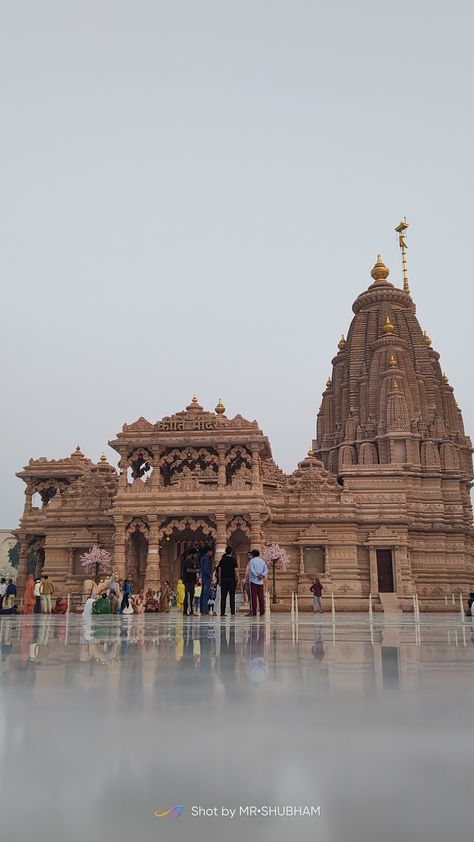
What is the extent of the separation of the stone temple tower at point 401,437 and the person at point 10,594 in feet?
60.6

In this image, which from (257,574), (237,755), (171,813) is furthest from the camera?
(257,574)

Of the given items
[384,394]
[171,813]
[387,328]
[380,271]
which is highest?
[380,271]

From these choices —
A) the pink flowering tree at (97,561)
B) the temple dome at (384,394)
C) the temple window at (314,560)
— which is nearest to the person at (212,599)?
the pink flowering tree at (97,561)

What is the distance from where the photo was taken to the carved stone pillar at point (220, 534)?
3086 cm

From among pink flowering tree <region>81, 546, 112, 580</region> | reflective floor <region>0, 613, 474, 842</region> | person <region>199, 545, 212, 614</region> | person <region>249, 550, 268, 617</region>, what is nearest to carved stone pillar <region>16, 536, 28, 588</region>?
pink flowering tree <region>81, 546, 112, 580</region>

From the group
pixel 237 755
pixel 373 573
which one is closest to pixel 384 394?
pixel 373 573

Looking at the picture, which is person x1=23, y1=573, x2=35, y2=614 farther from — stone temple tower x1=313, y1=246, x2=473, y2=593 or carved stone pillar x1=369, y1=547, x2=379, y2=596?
stone temple tower x1=313, y1=246, x2=473, y2=593

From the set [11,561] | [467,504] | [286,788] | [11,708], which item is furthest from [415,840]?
[11,561]

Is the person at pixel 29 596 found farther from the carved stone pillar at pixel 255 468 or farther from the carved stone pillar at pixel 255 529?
the carved stone pillar at pixel 255 468

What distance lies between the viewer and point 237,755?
2729 mm

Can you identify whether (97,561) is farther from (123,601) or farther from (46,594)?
(123,601)

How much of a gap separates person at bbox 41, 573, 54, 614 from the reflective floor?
69.7ft

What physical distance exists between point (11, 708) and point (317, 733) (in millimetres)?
1839

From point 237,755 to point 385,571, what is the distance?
3535cm
